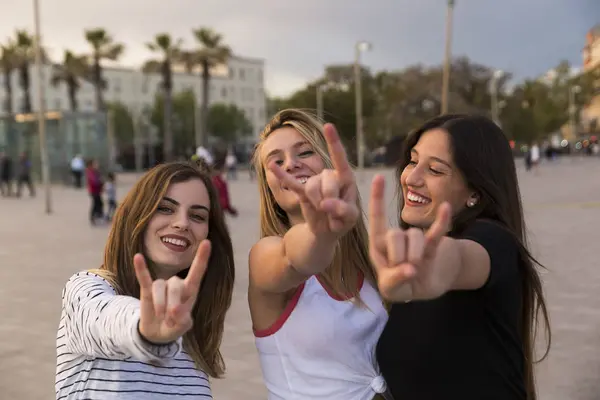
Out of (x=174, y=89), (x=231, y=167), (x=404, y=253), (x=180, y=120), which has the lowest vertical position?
(x=231, y=167)

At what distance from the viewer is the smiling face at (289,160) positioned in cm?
233

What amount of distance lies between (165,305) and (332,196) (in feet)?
1.55

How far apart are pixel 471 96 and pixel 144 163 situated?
34.0m

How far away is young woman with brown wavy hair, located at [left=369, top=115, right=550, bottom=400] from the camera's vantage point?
1716mm

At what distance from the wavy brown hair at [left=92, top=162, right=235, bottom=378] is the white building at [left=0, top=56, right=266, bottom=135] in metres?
81.3

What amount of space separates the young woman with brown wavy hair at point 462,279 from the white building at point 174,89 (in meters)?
81.8

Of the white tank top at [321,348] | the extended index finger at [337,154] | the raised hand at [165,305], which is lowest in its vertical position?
the white tank top at [321,348]

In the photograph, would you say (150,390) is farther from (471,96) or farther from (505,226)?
(471,96)

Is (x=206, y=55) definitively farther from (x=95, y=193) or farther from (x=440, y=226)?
(x=440, y=226)

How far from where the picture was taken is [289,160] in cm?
236

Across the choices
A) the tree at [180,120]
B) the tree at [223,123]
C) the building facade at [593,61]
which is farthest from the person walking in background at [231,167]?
the building facade at [593,61]

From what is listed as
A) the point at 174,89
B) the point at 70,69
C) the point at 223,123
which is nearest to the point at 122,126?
the point at 223,123

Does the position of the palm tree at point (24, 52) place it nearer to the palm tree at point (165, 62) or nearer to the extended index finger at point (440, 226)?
the palm tree at point (165, 62)

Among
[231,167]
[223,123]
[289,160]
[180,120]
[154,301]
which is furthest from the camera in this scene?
[223,123]
